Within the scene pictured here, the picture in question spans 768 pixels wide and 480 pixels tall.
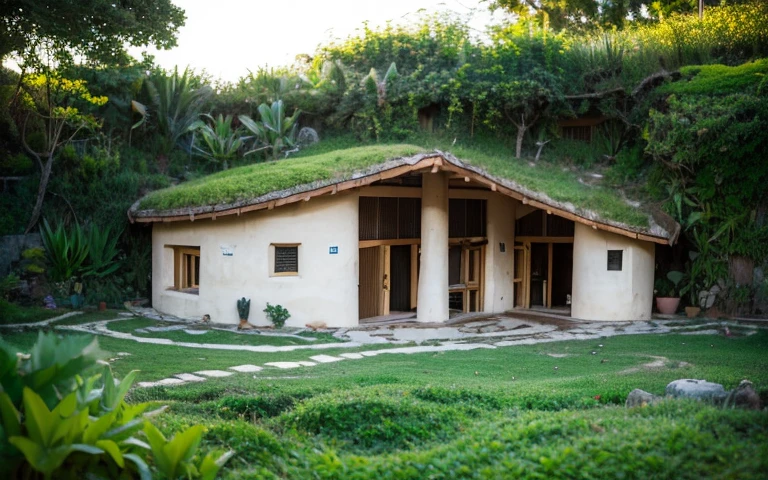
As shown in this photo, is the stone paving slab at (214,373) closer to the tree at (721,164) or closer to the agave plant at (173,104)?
the tree at (721,164)

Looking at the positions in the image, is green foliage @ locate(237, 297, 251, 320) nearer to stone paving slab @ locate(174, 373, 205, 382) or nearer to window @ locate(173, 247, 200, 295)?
window @ locate(173, 247, 200, 295)

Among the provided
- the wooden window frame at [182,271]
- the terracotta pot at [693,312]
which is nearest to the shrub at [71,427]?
the wooden window frame at [182,271]

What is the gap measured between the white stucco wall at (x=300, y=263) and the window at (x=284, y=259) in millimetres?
170

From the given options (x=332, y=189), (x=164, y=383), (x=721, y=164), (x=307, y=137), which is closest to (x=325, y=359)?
(x=164, y=383)

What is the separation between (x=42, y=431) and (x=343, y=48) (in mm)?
24372

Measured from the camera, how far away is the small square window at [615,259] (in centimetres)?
2038

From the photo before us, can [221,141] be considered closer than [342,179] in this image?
No

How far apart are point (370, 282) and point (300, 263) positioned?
258 cm

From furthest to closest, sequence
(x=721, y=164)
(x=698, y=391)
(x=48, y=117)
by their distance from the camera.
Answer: (x=48, y=117) → (x=721, y=164) → (x=698, y=391)

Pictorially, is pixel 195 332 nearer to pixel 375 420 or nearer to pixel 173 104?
pixel 375 420

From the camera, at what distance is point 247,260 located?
18.7 metres

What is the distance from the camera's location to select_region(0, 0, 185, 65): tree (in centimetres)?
1630

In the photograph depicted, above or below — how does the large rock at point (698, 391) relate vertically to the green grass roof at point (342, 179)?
below

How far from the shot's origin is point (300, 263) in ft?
61.3
